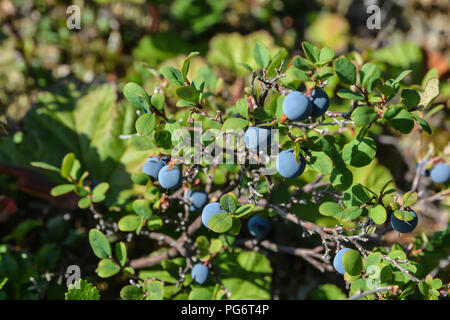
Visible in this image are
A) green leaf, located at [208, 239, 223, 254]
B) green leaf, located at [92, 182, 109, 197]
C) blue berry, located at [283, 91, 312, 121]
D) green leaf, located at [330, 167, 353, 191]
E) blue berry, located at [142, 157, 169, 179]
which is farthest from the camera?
green leaf, located at [92, 182, 109, 197]

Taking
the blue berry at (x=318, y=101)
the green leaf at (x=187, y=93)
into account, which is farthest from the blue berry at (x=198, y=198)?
the blue berry at (x=318, y=101)

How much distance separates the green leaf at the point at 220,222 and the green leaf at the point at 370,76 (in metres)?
0.56

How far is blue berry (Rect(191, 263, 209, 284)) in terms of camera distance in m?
1.43

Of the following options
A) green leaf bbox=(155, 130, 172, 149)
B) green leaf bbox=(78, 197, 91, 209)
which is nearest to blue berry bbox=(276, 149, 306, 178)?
green leaf bbox=(155, 130, 172, 149)

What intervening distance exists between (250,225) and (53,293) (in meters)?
0.93

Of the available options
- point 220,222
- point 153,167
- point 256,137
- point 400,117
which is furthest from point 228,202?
point 400,117

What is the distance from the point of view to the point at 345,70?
112 cm

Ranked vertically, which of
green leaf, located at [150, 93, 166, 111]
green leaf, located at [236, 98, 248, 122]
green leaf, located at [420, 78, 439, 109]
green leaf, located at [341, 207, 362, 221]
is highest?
green leaf, located at [150, 93, 166, 111]

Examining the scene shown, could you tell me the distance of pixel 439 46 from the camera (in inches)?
126

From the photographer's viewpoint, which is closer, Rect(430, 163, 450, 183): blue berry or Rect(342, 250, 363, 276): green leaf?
Rect(342, 250, 363, 276): green leaf

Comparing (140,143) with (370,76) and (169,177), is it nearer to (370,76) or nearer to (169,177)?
(169,177)

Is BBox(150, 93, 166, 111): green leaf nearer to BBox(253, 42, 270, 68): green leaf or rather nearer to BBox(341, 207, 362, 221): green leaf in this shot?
BBox(253, 42, 270, 68): green leaf

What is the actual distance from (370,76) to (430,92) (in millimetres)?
188
